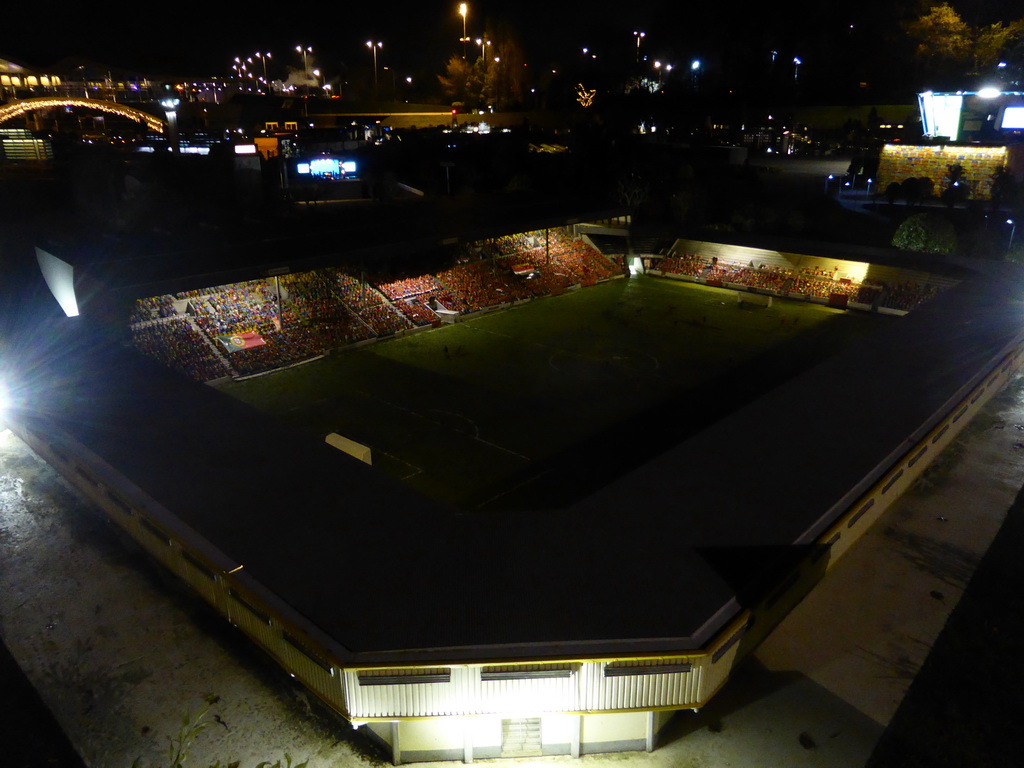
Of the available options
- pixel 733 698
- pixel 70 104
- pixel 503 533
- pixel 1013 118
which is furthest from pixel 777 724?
pixel 70 104

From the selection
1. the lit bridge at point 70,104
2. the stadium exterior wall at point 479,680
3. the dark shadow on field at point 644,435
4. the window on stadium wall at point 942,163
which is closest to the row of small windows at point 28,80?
the lit bridge at point 70,104

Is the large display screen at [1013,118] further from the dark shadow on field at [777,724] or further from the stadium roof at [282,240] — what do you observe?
the dark shadow on field at [777,724]

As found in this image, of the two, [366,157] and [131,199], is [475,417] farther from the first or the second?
[366,157]

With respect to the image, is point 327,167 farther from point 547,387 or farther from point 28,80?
point 28,80

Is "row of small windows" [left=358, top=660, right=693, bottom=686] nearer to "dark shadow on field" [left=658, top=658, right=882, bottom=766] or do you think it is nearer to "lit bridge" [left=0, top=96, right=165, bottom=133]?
"dark shadow on field" [left=658, top=658, right=882, bottom=766]

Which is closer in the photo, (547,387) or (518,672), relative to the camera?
(518,672)
